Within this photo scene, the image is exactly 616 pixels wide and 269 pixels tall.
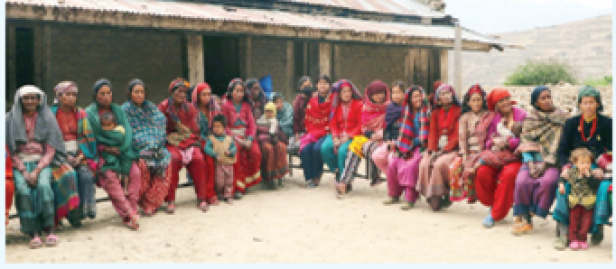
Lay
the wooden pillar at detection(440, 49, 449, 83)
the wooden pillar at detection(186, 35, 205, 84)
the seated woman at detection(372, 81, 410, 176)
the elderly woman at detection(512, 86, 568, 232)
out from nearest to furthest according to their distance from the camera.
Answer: the elderly woman at detection(512, 86, 568, 232)
the seated woman at detection(372, 81, 410, 176)
the wooden pillar at detection(186, 35, 205, 84)
the wooden pillar at detection(440, 49, 449, 83)

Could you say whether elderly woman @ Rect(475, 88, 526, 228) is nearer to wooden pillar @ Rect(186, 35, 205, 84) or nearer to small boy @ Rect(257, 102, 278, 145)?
small boy @ Rect(257, 102, 278, 145)

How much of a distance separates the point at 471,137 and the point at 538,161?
2.56 feet

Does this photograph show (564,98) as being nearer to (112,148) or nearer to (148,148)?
(148,148)

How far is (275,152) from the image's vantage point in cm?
754

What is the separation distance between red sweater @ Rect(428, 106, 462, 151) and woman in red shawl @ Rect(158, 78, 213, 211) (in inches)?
95.6

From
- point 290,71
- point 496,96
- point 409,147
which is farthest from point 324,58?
point 496,96

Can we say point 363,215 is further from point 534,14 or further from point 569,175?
point 534,14

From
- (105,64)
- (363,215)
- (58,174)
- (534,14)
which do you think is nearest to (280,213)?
(363,215)

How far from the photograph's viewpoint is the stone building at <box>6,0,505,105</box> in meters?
8.33

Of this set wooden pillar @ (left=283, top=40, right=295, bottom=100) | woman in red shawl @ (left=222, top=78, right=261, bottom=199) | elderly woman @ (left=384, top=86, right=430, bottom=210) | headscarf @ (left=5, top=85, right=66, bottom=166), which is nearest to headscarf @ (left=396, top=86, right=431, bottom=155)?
elderly woman @ (left=384, top=86, right=430, bottom=210)

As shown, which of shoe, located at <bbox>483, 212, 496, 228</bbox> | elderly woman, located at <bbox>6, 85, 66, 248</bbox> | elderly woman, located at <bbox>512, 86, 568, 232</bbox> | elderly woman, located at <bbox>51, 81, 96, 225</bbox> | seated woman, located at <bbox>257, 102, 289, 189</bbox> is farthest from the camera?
seated woman, located at <bbox>257, 102, 289, 189</bbox>

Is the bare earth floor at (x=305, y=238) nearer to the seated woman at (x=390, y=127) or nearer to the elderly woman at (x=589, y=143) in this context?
the elderly woman at (x=589, y=143)

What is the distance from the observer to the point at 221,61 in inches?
468

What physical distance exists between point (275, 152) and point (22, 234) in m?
3.09
